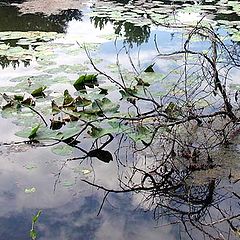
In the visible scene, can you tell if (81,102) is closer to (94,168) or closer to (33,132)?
(33,132)

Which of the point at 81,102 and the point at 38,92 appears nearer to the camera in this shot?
the point at 81,102

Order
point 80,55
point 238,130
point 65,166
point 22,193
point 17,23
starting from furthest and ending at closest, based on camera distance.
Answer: point 17,23 < point 80,55 < point 238,130 < point 65,166 < point 22,193

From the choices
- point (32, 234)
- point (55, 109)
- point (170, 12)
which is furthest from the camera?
point (170, 12)

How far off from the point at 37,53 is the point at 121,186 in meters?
3.06

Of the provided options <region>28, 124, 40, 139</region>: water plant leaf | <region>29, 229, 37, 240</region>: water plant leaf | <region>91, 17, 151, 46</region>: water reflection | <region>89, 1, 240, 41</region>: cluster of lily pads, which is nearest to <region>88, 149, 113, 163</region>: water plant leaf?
<region>28, 124, 40, 139</region>: water plant leaf

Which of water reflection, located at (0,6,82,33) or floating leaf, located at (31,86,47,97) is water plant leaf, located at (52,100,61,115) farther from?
water reflection, located at (0,6,82,33)

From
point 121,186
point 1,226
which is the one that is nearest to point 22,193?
point 1,226

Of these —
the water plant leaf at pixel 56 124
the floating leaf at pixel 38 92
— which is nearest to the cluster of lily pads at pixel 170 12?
the floating leaf at pixel 38 92

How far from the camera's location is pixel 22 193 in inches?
116

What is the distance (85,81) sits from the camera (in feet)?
15.1

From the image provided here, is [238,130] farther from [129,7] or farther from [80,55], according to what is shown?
[129,7]

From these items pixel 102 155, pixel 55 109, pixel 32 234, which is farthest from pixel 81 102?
pixel 32 234

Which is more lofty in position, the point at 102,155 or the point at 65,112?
the point at 65,112

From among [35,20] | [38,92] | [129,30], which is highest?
[38,92]
